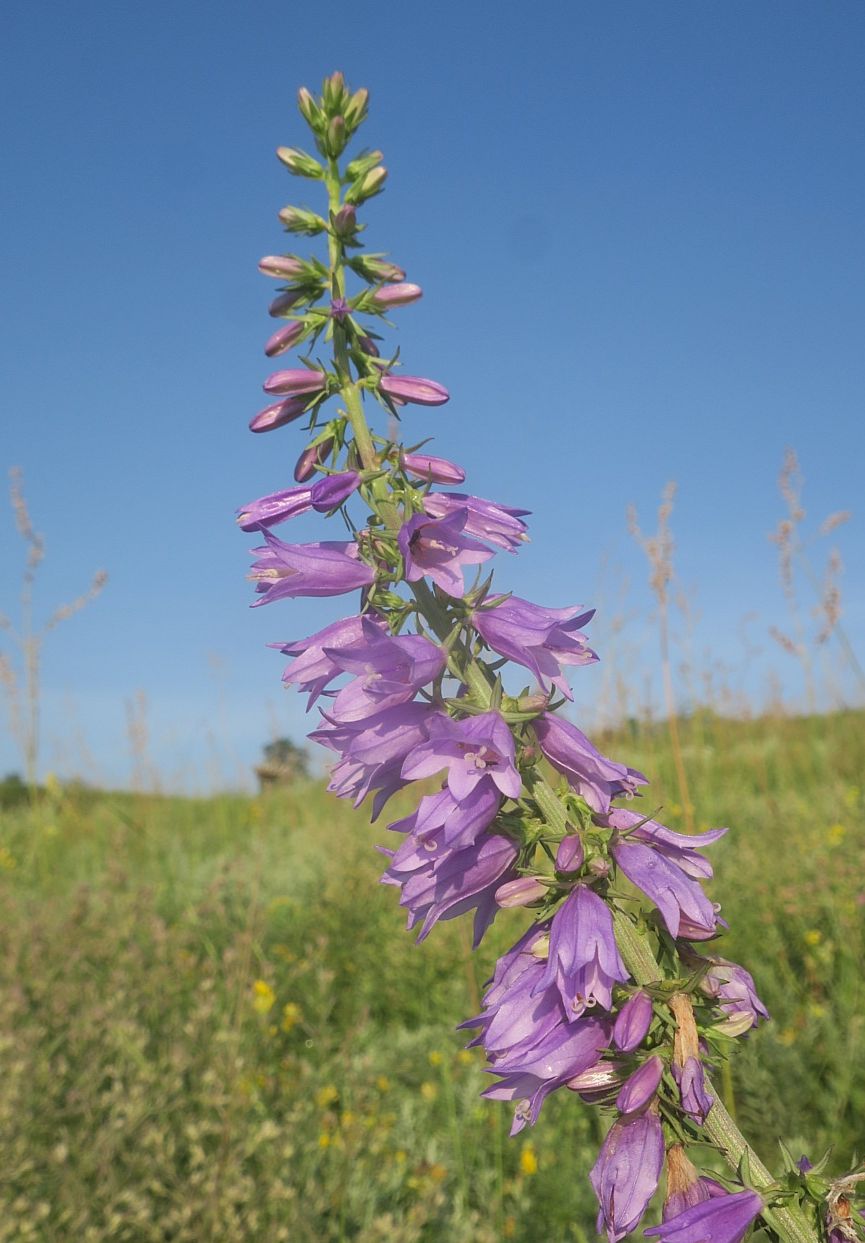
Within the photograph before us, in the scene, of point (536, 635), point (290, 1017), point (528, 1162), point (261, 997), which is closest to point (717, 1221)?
point (536, 635)

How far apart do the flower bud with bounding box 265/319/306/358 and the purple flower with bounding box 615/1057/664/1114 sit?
122 cm

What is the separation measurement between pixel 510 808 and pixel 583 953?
26 cm

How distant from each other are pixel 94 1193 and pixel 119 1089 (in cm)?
33

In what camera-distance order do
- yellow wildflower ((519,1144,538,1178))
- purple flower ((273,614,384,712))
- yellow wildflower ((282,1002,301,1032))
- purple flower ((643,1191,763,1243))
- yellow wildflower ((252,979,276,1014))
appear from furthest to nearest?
yellow wildflower ((282,1002,301,1032))
yellow wildflower ((252,979,276,1014))
yellow wildflower ((519,1144,538,1178))
purple flower ((273,614,384,712))
purple flower ((643,1191,763,1243))

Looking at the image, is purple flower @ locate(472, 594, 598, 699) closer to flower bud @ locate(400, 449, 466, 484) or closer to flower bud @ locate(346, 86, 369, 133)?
flower bud @ locate(400, 449, 466, 484)

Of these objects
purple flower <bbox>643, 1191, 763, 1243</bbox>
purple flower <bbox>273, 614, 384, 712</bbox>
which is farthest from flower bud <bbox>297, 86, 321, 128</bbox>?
purple flower <bbox>643, 1191, 763, 1243</bbox>

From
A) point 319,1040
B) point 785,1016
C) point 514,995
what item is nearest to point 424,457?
point 514,995

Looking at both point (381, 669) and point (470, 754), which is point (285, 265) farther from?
point (470, 754)

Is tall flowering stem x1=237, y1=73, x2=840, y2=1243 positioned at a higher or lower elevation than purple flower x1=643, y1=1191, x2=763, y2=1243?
higher

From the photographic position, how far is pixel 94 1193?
329 centimetres

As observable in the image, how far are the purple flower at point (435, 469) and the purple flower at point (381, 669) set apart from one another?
0.91 ft

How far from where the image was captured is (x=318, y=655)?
60.2 inches

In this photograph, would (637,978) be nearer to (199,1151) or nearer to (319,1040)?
(199,1151)

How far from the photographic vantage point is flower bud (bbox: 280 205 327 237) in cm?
163
